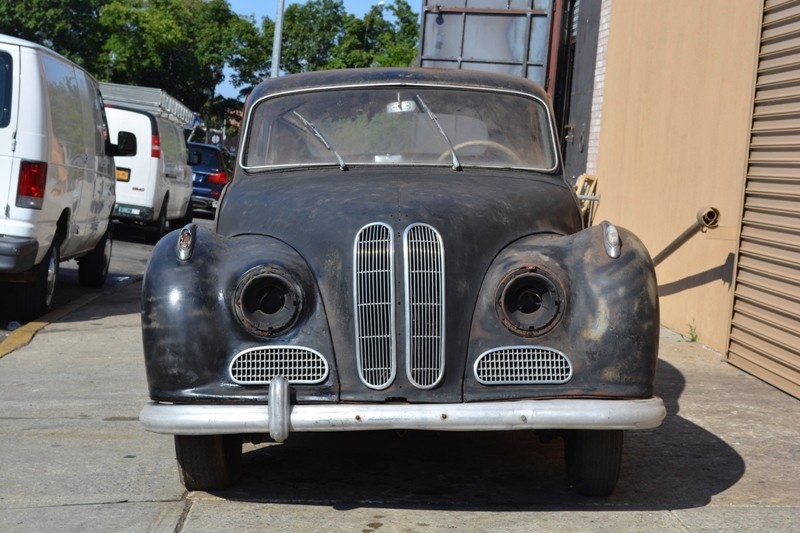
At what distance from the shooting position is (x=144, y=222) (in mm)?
17562

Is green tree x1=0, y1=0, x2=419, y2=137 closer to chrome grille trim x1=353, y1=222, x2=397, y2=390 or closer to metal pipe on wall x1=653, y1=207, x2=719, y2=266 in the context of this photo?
metal pipe on wall x1=653, y1=207, x2=719, y2=266

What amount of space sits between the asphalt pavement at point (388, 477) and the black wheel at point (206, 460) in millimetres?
64

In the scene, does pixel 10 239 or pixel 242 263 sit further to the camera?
pixel 10 239

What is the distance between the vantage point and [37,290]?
9969 millimetres

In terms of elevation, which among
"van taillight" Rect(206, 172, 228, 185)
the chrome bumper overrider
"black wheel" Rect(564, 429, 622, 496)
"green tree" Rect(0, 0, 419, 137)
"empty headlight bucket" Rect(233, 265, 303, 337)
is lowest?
"black wheel" Rect(564, 429, 622, 496)

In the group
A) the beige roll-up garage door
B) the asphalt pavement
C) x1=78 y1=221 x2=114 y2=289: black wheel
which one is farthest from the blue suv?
the asphalt pavement

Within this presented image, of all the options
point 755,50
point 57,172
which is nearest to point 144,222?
point 57,172

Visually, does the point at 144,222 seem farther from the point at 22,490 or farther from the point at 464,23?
the point at 22,490

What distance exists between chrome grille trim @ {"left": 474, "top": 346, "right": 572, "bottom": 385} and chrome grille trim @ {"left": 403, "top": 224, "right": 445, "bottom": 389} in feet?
0.59

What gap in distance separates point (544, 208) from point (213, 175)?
68.2 feet

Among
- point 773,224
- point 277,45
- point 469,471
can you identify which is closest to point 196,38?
point 277,45

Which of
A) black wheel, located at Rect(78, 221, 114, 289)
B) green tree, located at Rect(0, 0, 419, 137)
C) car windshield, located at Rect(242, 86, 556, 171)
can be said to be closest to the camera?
→ car windshield, located at Rect(242, 86, 556, 171)

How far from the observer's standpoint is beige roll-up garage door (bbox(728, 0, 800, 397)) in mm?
7941

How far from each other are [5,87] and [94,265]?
3645mm
